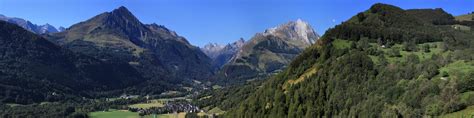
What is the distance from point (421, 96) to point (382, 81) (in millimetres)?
29609

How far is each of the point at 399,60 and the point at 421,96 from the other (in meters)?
51.4

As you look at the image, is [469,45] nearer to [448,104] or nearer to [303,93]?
[303,93]

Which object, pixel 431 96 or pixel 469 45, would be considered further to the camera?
pixel 469 45

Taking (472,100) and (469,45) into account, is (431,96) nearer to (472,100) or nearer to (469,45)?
(472,100)

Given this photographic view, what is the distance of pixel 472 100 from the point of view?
373 ft

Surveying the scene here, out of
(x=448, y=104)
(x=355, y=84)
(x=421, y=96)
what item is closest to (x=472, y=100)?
(x=448, y=104)

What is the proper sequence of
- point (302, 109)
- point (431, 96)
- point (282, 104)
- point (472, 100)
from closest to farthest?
point (472, 100)
point (431, 96)
point (302, 109)
point (282, 104)

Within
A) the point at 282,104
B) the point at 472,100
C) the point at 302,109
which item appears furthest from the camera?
the point at 282,104

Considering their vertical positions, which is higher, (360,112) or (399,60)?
(399,60)

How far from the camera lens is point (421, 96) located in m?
127

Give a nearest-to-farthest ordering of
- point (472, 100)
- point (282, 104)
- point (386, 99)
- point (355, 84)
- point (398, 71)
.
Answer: point (472, 100) < point (386, 99) < point (398, 71) < point (355, 84) < point (282, 104)

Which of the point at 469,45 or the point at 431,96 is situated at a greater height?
the point at 469,45

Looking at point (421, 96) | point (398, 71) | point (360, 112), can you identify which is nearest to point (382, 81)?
point (398, 71)

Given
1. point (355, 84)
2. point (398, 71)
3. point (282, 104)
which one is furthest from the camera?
point (282, 104)
